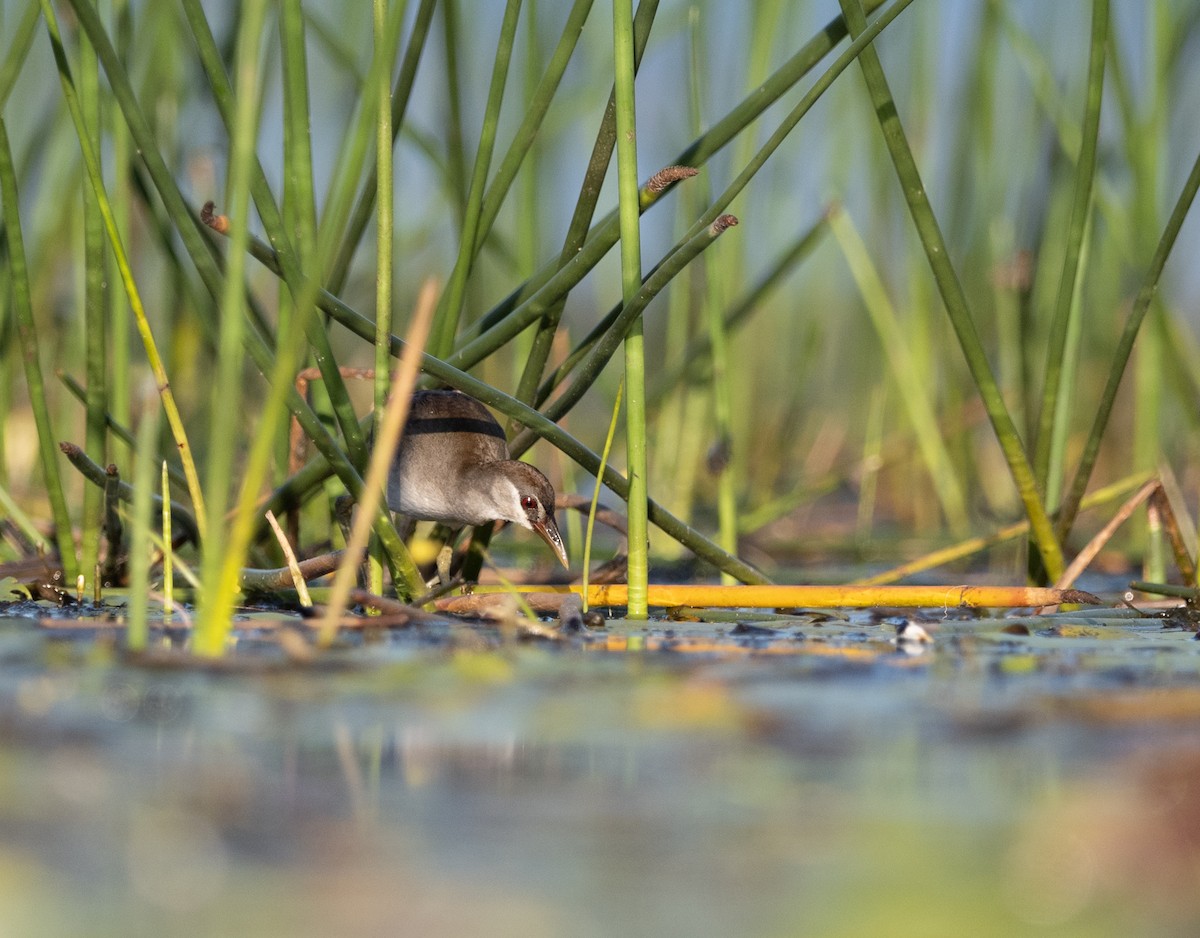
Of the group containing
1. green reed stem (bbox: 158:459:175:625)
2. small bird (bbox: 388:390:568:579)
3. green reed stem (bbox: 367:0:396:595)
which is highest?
green reed stem (bbox: 367:0:396:595)

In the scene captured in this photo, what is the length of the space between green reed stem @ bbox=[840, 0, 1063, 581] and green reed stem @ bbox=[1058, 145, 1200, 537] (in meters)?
0.13

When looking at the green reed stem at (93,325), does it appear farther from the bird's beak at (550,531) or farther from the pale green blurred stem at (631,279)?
the bird's beak at (550,531)

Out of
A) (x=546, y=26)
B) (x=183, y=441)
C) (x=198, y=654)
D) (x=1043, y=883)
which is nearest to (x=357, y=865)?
(x=1043, y=883)

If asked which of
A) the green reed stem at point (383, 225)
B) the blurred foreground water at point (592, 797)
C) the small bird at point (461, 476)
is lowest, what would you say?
the blurred foreground water at point (592, 797)

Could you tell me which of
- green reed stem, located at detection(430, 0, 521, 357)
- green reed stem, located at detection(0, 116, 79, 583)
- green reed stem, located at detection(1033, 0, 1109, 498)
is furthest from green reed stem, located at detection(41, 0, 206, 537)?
green reed stem, located at detection(1033, 0, 1109, 498)

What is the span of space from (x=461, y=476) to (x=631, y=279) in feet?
3.77

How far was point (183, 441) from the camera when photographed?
7.84 ft

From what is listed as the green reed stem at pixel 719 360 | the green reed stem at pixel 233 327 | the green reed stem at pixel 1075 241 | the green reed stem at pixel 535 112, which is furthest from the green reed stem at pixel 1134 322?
the green reed stem at pixel 233 327

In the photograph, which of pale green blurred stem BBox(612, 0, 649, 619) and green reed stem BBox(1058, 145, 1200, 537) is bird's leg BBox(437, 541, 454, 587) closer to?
pale green blurred stem BBox(612, 0, 649, 619)

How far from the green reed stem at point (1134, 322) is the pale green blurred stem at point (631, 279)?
96 centimetres

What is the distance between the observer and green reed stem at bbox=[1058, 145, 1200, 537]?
2689 mm

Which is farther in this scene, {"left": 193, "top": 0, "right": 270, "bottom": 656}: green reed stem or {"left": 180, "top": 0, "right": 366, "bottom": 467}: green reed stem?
{"left": 180, "top": 0, "right": 366, "bottom": 467}: green reed stem

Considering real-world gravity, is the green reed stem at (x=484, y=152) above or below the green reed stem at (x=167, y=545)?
above

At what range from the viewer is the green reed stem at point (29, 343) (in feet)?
8.80
